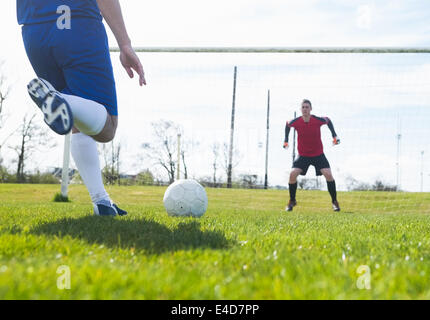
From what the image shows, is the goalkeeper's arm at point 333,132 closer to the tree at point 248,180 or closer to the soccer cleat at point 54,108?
the tree at point 248,180

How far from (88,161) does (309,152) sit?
6187mm

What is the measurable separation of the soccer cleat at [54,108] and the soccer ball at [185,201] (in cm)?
187

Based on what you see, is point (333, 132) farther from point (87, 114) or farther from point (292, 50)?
point (87, 114)

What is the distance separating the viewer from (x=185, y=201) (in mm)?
4141

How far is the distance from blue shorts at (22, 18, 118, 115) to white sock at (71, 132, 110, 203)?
1.43ft

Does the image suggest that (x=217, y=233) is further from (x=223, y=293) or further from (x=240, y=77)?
(x=240, y=77)

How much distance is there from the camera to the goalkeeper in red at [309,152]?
8.55 metres

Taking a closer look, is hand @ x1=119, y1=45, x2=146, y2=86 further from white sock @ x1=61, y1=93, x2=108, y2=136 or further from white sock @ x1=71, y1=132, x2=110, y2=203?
white sock @ x1=71, y1=132, x2=110, y2=203

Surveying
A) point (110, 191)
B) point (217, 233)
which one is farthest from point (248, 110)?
point (217, 233)

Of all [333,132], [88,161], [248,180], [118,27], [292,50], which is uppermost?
[292,50]

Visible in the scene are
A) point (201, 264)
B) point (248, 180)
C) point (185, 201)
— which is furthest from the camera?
point (248, 180)

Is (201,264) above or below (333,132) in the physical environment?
below

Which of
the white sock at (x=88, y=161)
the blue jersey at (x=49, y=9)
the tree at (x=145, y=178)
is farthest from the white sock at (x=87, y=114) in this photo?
the tree at (x=145, y=178)

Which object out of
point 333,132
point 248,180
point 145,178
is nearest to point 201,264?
point 333,132
